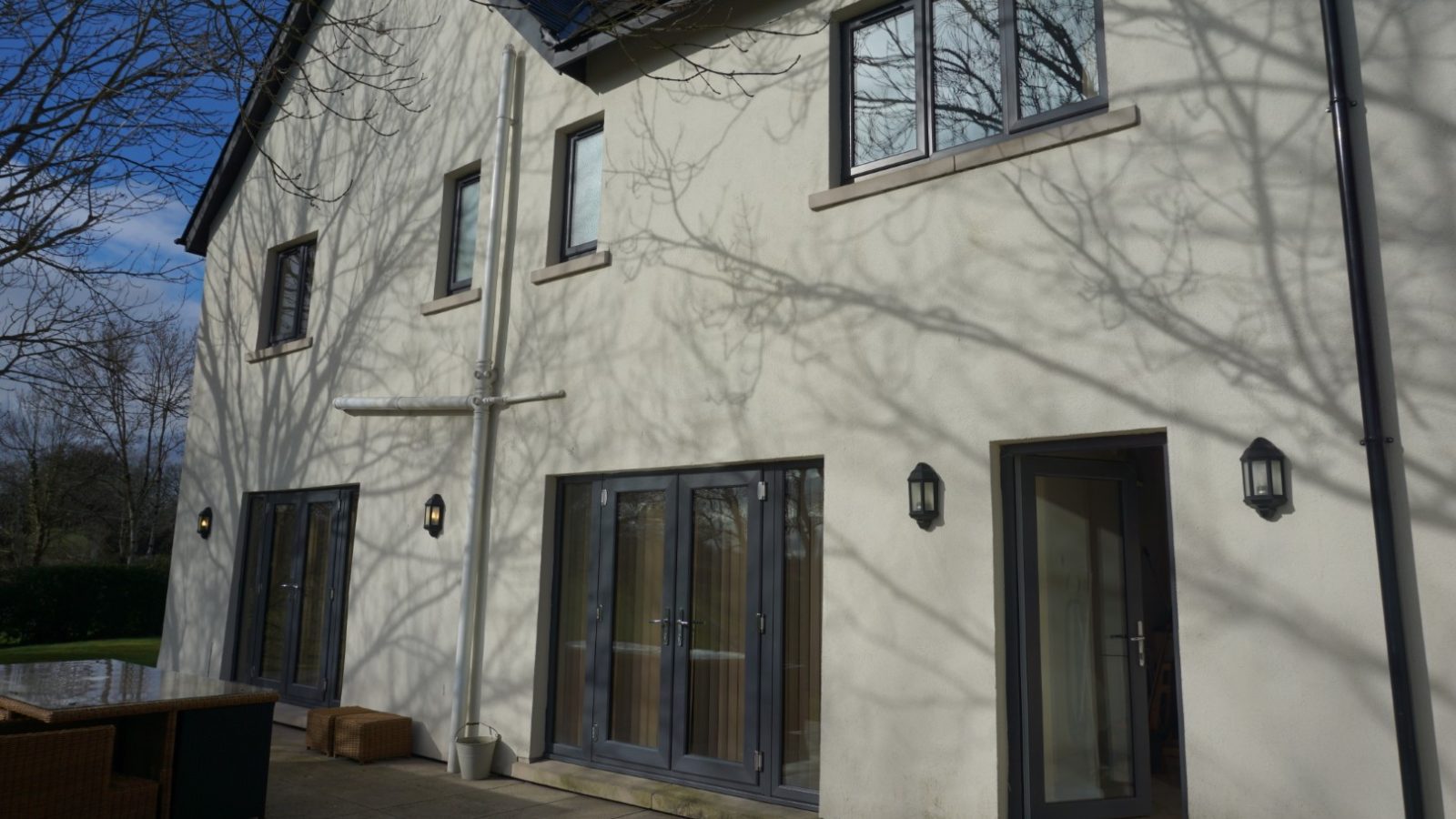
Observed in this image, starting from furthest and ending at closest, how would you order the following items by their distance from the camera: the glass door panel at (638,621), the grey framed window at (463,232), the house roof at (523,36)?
1. the grey framed window at (463,232)
2. the glass door panel at (638,621)
3. the house roof at (523,36)

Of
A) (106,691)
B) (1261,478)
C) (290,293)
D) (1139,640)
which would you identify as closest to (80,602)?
(290,293)

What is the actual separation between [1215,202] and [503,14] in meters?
5.81

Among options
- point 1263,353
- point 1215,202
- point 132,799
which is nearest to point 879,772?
point 1263,353

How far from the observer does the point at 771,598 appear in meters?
6.14

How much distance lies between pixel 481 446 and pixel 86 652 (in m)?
11.2

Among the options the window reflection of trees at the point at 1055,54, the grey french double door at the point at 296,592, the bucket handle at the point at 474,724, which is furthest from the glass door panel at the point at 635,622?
the grey french double door at the point at 296,592

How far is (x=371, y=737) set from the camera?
7688 mm

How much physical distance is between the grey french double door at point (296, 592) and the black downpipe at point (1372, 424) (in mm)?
8022

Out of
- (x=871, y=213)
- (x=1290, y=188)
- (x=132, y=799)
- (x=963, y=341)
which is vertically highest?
(x=871, y=213)

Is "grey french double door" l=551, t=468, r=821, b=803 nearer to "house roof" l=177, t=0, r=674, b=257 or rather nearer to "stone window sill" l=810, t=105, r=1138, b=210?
"stone window sill" l=810, t=105, r=1138, b=210

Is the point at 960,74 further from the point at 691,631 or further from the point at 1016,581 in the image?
the point at 691,631

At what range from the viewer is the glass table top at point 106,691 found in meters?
4.99

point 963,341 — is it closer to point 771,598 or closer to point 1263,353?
point 1263,353

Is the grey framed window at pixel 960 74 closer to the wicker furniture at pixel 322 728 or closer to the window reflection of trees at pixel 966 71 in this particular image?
the window reflection of trees at pixel 966 71
